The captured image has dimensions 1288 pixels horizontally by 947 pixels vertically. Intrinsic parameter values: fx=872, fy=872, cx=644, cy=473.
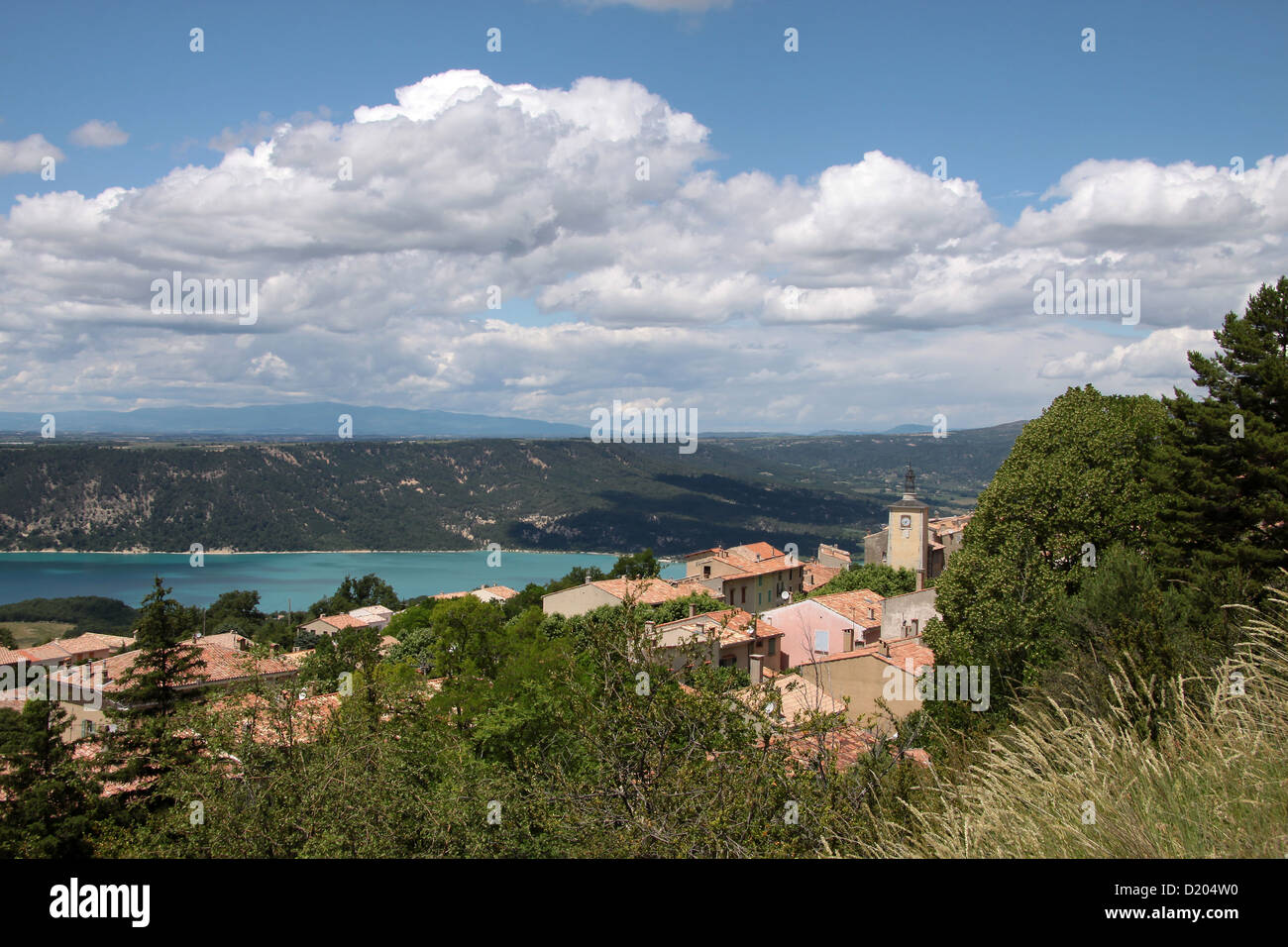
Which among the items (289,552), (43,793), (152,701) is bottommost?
(289,552)

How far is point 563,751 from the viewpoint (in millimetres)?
12625

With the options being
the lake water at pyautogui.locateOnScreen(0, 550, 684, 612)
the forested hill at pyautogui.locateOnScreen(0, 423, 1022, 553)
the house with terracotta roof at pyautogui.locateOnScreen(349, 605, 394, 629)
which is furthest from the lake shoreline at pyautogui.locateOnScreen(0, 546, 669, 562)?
the house with terracotta roof at pyautogui.locateOnScreen(349, 605, 394, 629)

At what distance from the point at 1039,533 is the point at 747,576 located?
2357cm

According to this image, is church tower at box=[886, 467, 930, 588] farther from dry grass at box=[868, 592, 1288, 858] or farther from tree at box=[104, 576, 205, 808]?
dry grass at box=[868, 592, 1288, 858]

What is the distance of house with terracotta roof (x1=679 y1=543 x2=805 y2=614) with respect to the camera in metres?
40.1

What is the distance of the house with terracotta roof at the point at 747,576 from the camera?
4006 centimetres

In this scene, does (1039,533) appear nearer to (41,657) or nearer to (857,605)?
(857,605)

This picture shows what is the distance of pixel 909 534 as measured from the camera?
3988cm

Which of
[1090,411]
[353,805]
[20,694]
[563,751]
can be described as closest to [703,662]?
[353,805]

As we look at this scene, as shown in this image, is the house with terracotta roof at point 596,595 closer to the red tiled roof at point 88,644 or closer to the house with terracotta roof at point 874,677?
the house with terracotta roof at point 874,677

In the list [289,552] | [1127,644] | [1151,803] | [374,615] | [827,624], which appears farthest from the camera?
[289,552]

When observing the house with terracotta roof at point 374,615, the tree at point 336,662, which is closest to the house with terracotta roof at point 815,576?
the tree at point 336,662

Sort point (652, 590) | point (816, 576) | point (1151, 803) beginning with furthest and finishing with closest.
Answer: point (816, 576), point (652, 590), point (1151, 803)

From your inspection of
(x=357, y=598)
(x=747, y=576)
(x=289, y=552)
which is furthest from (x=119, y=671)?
(x=289, y=552)
